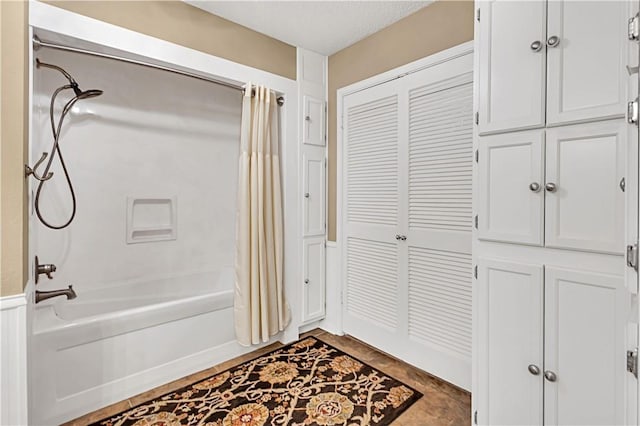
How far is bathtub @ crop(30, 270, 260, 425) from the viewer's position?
1707 mm

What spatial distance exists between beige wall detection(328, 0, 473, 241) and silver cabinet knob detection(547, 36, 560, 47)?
2.74 ft

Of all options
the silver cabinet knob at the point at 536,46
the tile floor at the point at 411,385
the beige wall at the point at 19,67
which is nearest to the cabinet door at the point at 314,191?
the tile floor at the point at 411,385

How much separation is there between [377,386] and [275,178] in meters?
1.61

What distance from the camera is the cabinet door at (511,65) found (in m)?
1.25

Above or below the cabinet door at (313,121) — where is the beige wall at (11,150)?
below

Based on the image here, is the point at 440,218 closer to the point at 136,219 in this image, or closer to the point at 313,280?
the point at 313,280

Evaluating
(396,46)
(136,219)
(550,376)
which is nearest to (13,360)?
(136,219)

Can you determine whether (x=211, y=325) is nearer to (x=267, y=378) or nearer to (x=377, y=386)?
(x=267, y=378)

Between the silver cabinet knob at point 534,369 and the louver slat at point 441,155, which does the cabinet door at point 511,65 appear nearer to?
the louver slat at point 441,155

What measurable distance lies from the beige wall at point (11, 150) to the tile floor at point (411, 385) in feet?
3.42

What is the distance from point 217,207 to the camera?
10.6ft

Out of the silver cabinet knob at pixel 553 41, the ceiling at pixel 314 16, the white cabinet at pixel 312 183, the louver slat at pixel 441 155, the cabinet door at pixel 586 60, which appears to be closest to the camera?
the cabinet door at pixel 586 60

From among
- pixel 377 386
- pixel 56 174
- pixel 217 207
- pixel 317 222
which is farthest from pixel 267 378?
pixel 56 174

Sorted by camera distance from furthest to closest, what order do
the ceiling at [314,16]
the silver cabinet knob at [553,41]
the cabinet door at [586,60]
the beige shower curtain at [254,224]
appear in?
the beige shower curtain at [254,224], the ceiling at [314,16], the silver cabinet knob at [553,41], the cabinet door at [586,60]
